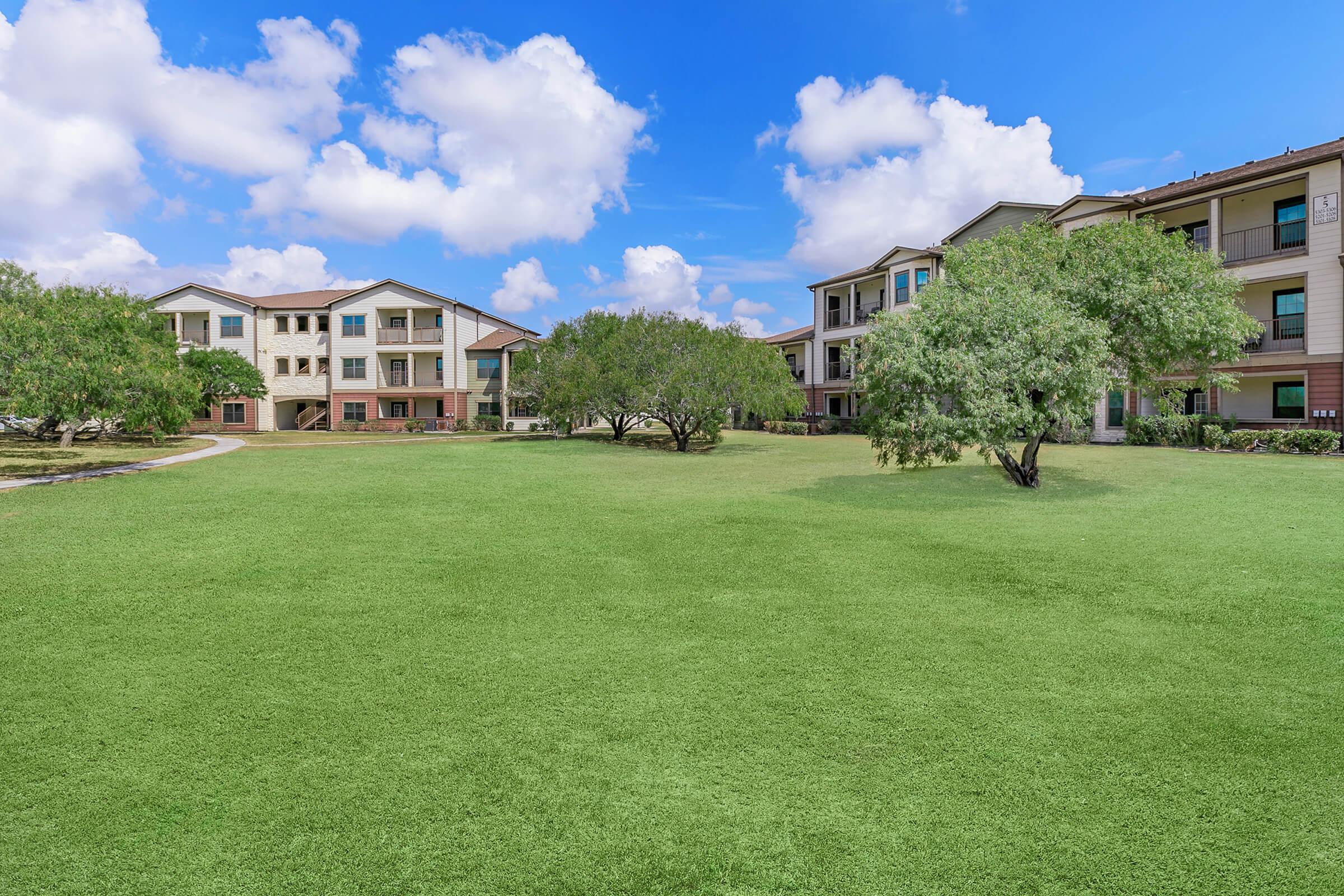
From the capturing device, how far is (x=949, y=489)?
15.6 metres

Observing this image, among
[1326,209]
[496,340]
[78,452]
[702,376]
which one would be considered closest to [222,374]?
[78,452]

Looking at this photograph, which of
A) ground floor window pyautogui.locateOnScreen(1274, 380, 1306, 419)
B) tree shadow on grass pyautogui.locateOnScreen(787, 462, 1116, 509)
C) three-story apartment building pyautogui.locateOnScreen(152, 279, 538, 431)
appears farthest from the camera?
three-story apartment building pyautogui.locateOnScreen(152, 279, 538, 431)

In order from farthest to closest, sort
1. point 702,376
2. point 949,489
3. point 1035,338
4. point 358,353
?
point 358,353, point 702,376, point 949,489, point 1035,338

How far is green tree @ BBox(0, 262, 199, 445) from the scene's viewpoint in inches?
598

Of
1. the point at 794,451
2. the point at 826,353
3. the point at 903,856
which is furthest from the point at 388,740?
the point at 826,353

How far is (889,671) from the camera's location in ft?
17.0

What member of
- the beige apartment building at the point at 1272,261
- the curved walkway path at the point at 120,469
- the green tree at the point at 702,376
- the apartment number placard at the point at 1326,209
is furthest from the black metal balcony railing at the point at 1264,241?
the curved walkway path at the point at 120,469

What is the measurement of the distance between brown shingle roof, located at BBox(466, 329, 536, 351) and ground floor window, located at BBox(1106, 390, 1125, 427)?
33891 millimetres

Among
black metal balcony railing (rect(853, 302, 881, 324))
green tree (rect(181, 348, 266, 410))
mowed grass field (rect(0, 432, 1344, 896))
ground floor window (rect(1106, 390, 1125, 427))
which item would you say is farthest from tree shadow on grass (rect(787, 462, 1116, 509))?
green tree (rect(181, 348, 266, 410))

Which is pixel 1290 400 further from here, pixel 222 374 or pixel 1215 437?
pixel 222 374

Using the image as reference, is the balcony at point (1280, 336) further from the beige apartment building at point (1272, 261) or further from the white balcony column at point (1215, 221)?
the white balcony column at point (1215, 221)

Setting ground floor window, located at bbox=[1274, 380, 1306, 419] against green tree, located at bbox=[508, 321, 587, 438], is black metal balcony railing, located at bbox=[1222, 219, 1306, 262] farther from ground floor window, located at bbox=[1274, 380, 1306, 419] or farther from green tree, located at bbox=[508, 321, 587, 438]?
green tree, located at bbox=[508, 321, 587, 438]

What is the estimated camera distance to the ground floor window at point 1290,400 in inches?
1032

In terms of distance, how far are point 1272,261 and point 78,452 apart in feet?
144
